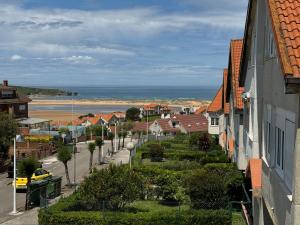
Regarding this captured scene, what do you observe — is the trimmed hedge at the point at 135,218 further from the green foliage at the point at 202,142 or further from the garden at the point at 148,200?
the green foliage at the point at 202,142

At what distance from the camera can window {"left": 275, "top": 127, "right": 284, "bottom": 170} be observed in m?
9.48

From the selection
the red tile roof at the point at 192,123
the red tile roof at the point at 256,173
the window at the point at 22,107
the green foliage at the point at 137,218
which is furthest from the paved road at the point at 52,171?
the red tile roof at the point at 192,123

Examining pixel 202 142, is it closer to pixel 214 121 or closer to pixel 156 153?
pixel 156 153

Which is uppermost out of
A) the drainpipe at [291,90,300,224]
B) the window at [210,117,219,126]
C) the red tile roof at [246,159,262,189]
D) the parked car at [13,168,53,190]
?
the drainpipe at [291,90,300,224]

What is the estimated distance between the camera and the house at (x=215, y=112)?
50.9 metres

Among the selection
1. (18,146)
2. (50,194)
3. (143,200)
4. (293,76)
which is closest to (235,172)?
(143,200)

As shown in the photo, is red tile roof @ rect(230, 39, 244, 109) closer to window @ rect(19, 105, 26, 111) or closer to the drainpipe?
the drainpipe

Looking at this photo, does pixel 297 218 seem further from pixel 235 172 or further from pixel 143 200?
pixel 143 200

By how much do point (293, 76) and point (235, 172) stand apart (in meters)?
18.1

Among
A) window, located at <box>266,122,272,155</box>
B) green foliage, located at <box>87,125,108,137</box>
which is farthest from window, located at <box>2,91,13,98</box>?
window, located at <box>266,122,272,155</box>

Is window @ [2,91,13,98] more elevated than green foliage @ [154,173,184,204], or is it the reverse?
window @ [2,91,13,98]

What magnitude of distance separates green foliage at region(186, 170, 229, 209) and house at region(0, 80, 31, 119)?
50624mm

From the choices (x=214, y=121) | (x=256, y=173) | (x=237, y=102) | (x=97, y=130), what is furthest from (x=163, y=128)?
(x=256, y=173)

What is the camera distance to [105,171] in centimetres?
2086
